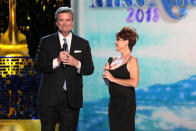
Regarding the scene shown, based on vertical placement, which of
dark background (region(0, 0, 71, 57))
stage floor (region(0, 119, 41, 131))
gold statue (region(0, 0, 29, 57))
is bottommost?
stage floor (region(0, 119, 41, 131))

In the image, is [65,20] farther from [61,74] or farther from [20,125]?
[20,125]

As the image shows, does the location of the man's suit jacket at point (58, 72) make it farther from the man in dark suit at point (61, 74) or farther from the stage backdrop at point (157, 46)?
the stage backdrop at point (157, 46)

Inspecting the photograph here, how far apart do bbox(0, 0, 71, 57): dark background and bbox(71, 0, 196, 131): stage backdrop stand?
27.1 inches

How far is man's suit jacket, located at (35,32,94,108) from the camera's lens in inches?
130

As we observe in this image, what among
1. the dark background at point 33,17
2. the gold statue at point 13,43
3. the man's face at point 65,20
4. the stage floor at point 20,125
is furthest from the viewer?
the dark background at point 33,17

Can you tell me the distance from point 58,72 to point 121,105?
2.05ft

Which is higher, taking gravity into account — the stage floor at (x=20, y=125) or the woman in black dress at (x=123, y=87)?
the woman in black dress at (x=123, y=87)

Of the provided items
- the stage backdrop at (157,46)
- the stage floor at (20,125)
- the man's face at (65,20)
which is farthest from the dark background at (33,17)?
the man's face at (65,20)

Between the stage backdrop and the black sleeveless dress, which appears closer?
the black sleeveless dress

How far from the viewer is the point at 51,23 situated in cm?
639

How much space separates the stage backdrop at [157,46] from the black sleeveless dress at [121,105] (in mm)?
2291

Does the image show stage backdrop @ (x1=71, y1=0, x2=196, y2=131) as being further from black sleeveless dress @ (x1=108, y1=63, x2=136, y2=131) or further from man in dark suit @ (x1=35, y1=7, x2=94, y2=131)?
man in dark suit @ (x1=35, y1=7, x2=94, y2=131)

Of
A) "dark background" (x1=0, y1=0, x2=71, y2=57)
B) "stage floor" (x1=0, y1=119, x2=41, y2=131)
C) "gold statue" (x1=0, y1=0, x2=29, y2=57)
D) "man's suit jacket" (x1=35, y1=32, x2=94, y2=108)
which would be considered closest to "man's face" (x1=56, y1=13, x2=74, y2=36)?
"man's suit jacket" (x1=35, y1=32, x2=94, y2=108)

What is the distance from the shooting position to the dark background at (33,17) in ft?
20.9
